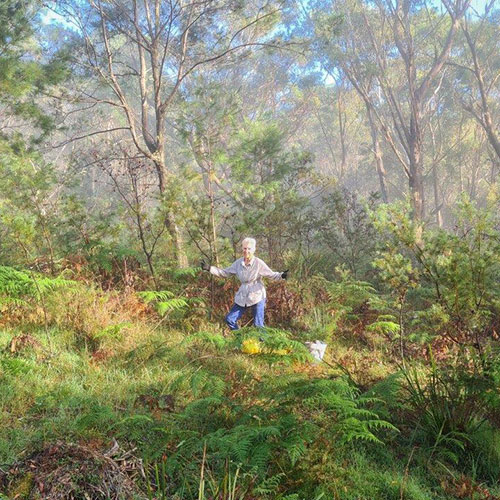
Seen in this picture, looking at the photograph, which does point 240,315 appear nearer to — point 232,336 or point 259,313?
point 259,313

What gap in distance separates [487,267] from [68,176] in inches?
345

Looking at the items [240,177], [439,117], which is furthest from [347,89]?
[240,177]

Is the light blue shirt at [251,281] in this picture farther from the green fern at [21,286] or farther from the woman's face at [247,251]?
the green fern at [21,286]

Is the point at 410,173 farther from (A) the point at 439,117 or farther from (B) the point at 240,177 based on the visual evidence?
(A) the point at 439,117

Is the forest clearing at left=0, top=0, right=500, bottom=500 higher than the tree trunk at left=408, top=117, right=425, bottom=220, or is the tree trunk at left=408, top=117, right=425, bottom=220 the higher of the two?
the tree trunk at left=408, top=117, right=425, bottom=220

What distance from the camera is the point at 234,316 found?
6789mm

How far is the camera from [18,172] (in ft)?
27.4

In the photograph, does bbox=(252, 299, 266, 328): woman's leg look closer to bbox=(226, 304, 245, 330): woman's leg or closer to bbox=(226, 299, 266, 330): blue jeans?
bbox=(226, 299, 266, 330): blue jeans

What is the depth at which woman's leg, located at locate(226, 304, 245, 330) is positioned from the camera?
22.0ft

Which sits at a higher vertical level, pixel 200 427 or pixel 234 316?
pixel 234 316

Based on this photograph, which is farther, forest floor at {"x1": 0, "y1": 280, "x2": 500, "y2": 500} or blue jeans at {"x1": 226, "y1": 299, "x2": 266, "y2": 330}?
blue jeans at {"x1": 226, "y1": 299, "x2": 266, "y2": 330}

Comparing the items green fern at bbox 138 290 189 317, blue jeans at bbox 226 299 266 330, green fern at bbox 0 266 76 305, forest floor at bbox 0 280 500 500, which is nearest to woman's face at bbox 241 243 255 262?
blue jeans at bbox 226 299 266 330

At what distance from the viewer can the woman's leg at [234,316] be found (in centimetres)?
672

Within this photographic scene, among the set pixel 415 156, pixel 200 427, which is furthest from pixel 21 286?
pixel 415 156
